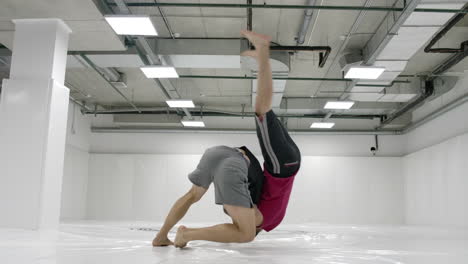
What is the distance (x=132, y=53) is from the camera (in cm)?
714

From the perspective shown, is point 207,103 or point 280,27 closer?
point 280,27

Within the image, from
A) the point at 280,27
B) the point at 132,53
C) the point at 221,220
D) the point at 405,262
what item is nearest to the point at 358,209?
the point at 221,220

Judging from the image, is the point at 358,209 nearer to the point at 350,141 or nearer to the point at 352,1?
the point at 350,141

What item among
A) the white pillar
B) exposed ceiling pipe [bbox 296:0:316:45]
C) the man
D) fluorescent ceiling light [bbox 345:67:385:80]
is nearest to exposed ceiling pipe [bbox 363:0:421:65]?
fluorescent ceiling light [bbox 345:67:385:80]

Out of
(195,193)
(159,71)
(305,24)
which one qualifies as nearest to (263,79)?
(195,193)

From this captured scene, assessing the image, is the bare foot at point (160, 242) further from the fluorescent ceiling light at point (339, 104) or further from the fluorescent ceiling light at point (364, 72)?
the fluorescent ceiling light at point (339, 104)

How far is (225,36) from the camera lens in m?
7.29

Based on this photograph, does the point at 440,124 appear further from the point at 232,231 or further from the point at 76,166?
the point at 76,166

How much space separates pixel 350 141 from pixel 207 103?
4.36 m

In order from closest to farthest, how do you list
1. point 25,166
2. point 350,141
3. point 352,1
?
point 25,166 → point 352,1 → point 350,141

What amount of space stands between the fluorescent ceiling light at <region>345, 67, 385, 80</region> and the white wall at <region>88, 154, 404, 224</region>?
545 centimetres

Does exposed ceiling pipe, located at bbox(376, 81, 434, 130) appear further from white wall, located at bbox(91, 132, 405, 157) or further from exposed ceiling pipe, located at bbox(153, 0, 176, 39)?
exposed ceiling pipe, located at bbox(153, 0, 176, 39)

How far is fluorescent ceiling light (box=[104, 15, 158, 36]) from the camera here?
535 cm

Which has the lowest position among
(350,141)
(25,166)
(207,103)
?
(25,166)
